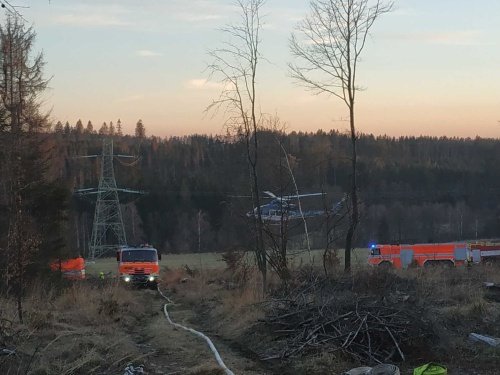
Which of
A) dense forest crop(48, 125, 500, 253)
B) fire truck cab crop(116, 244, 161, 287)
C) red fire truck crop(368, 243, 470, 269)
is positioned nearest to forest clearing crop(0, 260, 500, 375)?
fire truck cab crop(116, 244, 161, 287)

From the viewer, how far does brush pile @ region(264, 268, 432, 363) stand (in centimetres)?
922

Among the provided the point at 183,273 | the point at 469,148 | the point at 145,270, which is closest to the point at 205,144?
the point at 469,148

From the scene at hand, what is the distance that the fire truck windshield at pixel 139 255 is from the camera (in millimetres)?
30919

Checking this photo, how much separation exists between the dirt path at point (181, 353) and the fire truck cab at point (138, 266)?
15.7 m

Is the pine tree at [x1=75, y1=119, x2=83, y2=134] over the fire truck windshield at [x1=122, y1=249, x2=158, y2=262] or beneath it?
over

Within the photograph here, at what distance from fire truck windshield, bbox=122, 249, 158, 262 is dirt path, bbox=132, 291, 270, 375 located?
16.3 metres

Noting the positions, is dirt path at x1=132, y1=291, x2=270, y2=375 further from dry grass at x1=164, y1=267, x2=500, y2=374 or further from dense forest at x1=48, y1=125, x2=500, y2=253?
dense forest at x1=48, y1=125, x2=500, y2=253

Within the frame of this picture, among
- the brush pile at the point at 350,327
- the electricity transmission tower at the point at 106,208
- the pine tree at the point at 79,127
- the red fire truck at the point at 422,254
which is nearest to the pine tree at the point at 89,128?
the pine tree at the point at 79,127

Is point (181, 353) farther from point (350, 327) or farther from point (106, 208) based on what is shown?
point (106, 208)

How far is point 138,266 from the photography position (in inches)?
1204

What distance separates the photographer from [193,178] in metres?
110

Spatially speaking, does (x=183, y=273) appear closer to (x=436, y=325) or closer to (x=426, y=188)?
(x=436, y=325)

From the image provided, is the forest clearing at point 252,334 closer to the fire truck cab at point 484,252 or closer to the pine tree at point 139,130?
the fire truck cab at point 484,252

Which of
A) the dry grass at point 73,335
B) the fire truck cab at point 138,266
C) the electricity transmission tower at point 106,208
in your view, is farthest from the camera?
the electricity transmission tower at point 106,208
